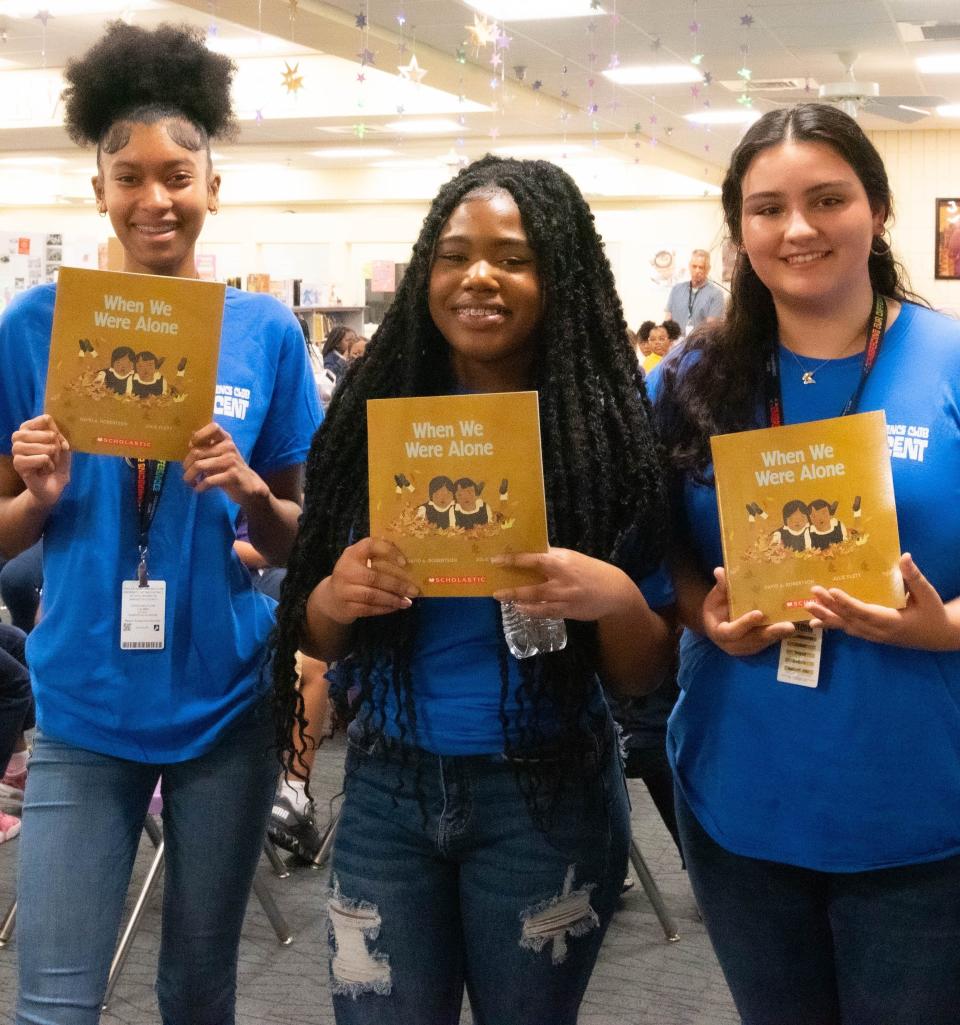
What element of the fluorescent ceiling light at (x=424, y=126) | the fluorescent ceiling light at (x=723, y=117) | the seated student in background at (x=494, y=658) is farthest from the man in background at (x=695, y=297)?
the seated student in background at (x=494, y=658)

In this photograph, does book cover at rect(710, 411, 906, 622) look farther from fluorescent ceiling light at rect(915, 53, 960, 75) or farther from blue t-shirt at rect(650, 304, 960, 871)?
fluorescent ceiling light at rect(915, 53, 960, 75)

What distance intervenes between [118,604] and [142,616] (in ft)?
0.13

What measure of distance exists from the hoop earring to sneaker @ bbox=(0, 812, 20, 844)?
3283 millimetres

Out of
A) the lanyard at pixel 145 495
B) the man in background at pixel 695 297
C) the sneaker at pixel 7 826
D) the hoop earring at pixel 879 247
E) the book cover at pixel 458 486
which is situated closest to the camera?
the book cover at pixel 458 486

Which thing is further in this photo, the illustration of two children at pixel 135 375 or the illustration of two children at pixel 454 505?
the illustration of two children at pixel 135 375

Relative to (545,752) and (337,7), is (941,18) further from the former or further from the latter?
(545,752)

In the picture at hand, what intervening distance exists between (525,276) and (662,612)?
1.54ft

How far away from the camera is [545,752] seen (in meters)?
1.57

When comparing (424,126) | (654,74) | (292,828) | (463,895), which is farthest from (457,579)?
(424,126)

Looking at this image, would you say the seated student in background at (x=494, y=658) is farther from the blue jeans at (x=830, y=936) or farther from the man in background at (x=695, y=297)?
the man in background at (x=695, y=297)

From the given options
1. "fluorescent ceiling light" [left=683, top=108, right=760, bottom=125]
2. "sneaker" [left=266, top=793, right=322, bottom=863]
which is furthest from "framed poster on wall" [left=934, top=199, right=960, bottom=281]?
"sneaker" [left=266, top=793, right=322, bottom=863]

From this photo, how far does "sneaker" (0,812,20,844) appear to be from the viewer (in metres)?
4.00

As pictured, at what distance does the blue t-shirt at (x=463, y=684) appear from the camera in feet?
5.09

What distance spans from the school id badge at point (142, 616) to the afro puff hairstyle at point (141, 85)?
65 centimetres
